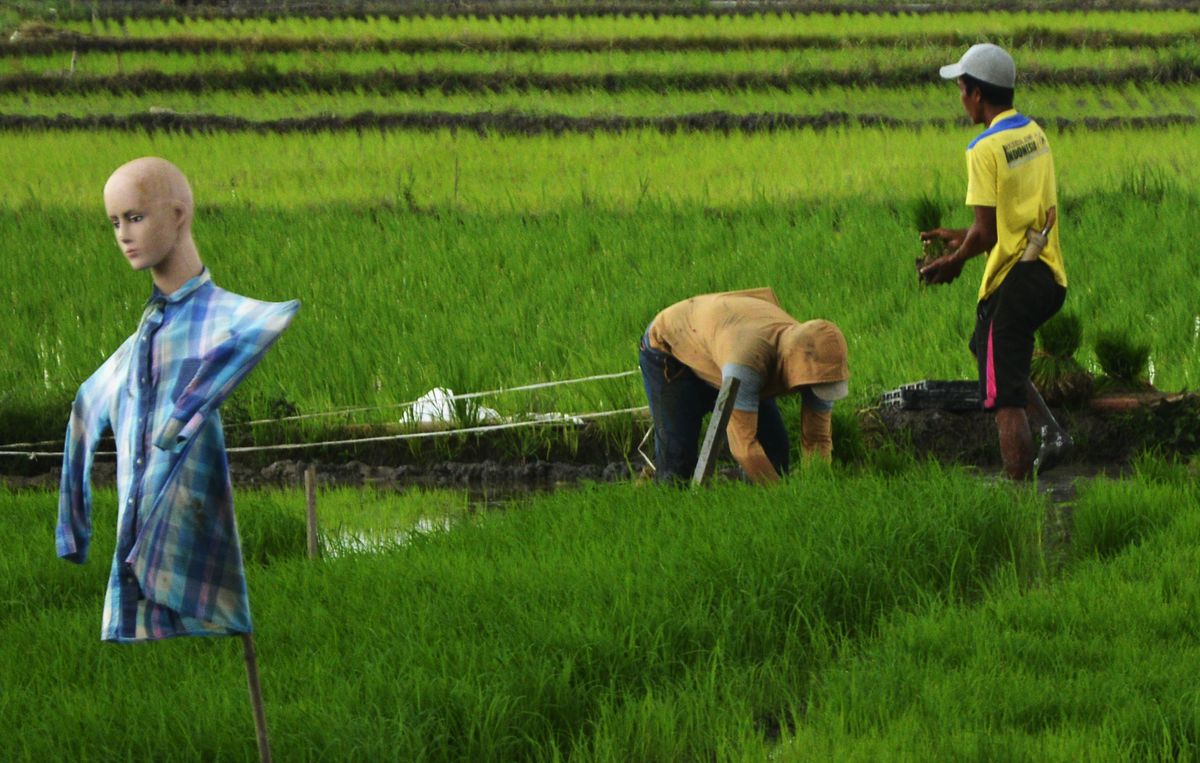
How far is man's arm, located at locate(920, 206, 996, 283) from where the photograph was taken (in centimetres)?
521

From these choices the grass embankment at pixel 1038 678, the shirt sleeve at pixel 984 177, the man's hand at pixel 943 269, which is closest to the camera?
the grass embankment at pixel 1038 678

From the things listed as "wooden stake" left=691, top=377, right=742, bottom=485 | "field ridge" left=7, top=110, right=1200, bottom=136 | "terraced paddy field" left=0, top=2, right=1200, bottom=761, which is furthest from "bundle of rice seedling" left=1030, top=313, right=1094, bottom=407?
"field ridge" left=7, top=110, right=1200, bottom=136

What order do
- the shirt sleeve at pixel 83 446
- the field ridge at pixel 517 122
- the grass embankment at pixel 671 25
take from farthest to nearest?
1. the grass embankment at pixel 671 25
2. the field ridge at pixel 517 122
3. the shirt sleeve at pixel 83 446

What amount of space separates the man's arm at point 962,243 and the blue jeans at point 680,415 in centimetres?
76

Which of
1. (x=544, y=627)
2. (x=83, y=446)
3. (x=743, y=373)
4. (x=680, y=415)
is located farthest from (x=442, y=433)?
(x=83, y=446)

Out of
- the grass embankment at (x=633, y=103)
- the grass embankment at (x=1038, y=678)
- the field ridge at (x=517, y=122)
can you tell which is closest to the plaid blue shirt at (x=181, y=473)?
the grass embankment at (x=1038, y=678)

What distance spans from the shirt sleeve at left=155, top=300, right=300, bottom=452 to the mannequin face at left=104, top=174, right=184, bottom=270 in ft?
0.65

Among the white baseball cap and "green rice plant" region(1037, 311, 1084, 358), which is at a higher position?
the white baseball cap

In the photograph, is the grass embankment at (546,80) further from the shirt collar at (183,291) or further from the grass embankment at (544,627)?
the shirt collar at (183,291)

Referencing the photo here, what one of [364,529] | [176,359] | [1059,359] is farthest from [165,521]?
[1059,359]

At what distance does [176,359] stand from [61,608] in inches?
82.0

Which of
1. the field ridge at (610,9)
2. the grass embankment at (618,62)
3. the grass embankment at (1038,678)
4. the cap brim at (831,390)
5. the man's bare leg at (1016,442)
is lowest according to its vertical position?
the grass embankment at (1038,678)

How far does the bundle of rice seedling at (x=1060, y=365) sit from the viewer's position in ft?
20.2

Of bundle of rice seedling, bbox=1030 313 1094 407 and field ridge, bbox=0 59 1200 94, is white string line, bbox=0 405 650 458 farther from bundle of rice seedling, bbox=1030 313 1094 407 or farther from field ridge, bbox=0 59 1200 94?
field ridge, bbox=0 59 1200 94
